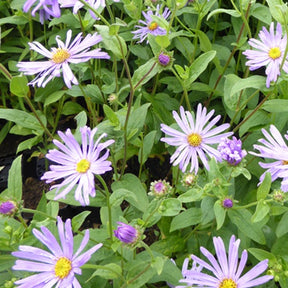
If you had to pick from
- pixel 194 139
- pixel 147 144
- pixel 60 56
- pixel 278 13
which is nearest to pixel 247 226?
pixel 194 139

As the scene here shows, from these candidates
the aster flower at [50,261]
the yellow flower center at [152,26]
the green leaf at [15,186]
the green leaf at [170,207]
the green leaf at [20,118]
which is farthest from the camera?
the yellow flower center at [152,26]

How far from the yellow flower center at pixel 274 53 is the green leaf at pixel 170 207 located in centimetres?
57

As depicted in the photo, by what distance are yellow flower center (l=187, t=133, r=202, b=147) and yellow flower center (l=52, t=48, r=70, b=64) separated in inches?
17.4

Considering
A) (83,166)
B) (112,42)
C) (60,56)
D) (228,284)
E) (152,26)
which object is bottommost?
(228,284)

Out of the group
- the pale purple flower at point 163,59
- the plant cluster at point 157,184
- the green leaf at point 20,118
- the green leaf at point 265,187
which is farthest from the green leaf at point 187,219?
the green leaf at point 20,118

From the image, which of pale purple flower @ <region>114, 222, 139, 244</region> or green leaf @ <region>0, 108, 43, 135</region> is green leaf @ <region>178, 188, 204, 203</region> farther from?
green leaf @ <region>0, 108, 43, 135</region>

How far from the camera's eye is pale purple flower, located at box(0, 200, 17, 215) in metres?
1.05

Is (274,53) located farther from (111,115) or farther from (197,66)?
(111,115)

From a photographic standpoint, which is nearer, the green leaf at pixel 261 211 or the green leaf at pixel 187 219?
the green leaf at pixel 261 211

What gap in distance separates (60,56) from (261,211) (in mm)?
732

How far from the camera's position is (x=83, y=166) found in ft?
3.46

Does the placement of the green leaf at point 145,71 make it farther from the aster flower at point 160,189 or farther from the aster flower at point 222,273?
the aster flower at point 222,273

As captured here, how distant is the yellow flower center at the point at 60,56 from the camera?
1.29m

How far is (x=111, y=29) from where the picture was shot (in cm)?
105
